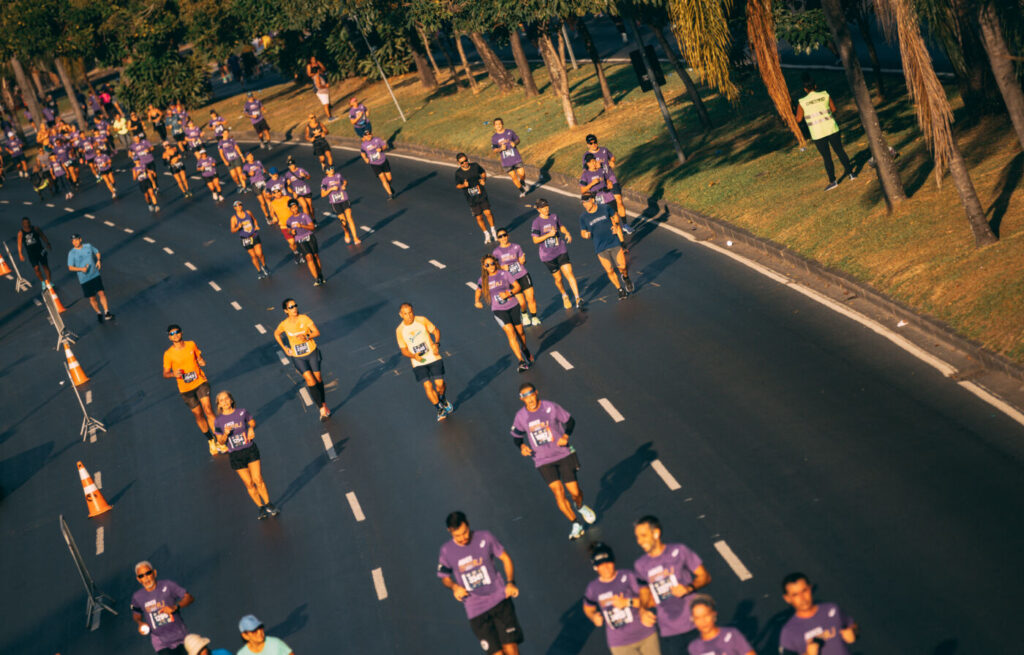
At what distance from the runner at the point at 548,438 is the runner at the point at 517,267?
5.90 m

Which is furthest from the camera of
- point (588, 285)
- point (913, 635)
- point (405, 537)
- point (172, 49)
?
point (172, 49)

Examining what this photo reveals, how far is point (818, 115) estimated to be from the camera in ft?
71.8

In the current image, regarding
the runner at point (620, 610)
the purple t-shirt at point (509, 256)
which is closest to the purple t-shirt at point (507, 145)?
the purple t-shirt at point (509, 256)

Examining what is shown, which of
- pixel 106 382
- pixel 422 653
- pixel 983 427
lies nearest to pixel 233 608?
pixel 422 653

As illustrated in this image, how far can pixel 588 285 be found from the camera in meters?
22.4

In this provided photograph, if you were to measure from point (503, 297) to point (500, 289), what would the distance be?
0.43ft

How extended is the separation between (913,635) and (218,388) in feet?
50.1

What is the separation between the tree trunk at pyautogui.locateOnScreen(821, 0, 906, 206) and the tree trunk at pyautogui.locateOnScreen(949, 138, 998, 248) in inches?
111

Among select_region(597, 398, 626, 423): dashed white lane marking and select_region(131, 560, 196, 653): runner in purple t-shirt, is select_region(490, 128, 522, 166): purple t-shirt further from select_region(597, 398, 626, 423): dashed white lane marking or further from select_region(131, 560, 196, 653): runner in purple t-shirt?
select_region(131, 560, 196, 653): runner in purple t-shirt

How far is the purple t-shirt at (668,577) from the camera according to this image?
972 centimetres

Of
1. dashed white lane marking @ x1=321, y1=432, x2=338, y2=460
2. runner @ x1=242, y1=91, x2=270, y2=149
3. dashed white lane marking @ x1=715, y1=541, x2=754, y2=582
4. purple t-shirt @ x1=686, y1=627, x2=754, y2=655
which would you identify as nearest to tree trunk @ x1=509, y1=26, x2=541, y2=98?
runner @ x1=242, y1=91, x2=270, y2=149

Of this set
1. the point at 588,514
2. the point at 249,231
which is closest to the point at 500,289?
the point at 588,514

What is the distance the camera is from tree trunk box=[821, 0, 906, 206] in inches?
789

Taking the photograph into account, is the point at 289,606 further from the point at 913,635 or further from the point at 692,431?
the point at 913,635
